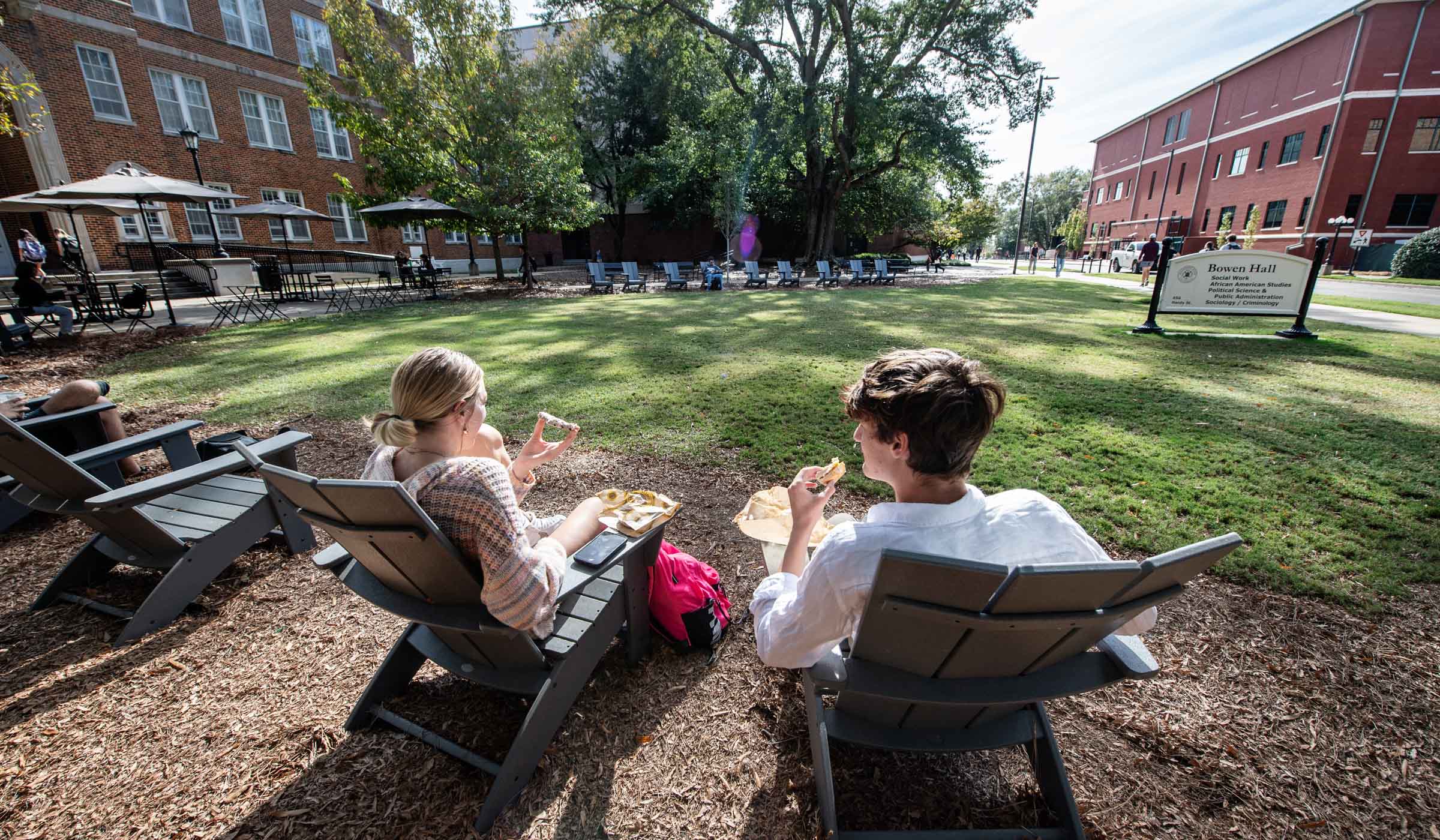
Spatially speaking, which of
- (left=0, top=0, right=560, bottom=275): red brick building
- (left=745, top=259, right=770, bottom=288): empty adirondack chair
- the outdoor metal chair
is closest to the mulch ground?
the outdoor metal chair

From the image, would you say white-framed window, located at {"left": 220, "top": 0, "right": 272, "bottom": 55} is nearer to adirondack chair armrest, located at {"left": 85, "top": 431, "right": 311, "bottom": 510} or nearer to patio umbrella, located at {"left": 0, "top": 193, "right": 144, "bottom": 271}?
patio umbrella, located at {"left": 0, "top": 193, "right": 144, "bottom": 271}

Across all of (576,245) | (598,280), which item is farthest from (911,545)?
(576,245)

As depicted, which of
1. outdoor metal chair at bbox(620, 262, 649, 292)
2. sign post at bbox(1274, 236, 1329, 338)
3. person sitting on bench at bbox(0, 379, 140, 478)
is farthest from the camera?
outdoor metal chair at bbox(620, 262, 649, 292)

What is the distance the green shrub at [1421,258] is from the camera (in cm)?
2205

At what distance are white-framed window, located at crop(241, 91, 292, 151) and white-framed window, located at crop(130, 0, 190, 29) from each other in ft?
8.11

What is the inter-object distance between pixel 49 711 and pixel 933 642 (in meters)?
3.37

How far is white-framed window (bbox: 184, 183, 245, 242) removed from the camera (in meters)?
20.6

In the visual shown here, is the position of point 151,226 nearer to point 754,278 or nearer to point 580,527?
point 754,278

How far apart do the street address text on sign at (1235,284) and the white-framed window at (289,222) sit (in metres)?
28.3

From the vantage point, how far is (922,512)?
1426 millimetres

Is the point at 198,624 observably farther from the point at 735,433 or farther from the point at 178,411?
the point at 178,411

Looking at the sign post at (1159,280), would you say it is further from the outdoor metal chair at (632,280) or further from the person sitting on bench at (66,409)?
the outdoor metal chair at (632,280)

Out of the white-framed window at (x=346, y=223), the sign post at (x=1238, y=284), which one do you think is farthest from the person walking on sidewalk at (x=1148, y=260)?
the white-framed window at (x=346, y=223)

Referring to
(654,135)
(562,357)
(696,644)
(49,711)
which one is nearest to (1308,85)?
(654,135)
